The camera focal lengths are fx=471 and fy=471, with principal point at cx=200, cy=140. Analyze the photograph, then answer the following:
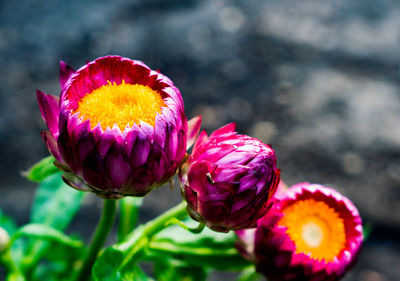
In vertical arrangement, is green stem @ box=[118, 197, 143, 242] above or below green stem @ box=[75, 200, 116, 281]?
below

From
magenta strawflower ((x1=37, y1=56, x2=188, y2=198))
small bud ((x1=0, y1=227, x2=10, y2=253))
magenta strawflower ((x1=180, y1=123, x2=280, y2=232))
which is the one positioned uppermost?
magenta strawflower ((x1=37, y1=56, x2=188, y2=198))

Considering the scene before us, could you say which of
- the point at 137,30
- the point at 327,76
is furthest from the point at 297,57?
the point at 137,30

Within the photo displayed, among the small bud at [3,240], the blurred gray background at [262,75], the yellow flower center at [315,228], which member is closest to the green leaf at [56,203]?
the small bud at [3,240]

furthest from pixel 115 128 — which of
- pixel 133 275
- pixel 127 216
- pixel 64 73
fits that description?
pixel 127 216

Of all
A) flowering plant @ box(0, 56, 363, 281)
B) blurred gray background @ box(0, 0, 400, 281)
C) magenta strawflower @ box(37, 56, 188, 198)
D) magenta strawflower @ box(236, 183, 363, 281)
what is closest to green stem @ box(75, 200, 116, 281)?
flowering plant @ box(0, 56, 363, 281)

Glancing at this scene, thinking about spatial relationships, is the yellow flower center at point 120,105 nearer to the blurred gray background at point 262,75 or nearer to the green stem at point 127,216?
the green stem at point 127,216

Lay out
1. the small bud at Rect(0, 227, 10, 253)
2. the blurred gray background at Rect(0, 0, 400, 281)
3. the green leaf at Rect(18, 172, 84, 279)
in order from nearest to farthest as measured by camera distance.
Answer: the small bud at Rect(0, 227, 10, 253), the green leaf at Rect(18, 172, 84, 279), the blurred gray background at Rect(0, 0, 400, 281)

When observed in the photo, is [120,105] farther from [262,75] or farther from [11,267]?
[262,75]

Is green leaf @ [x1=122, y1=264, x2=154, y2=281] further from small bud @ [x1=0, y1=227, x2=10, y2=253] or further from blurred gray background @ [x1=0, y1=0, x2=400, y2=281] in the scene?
blurred gray background @ [x1=0, y1=0, x2=400, y2=281]
